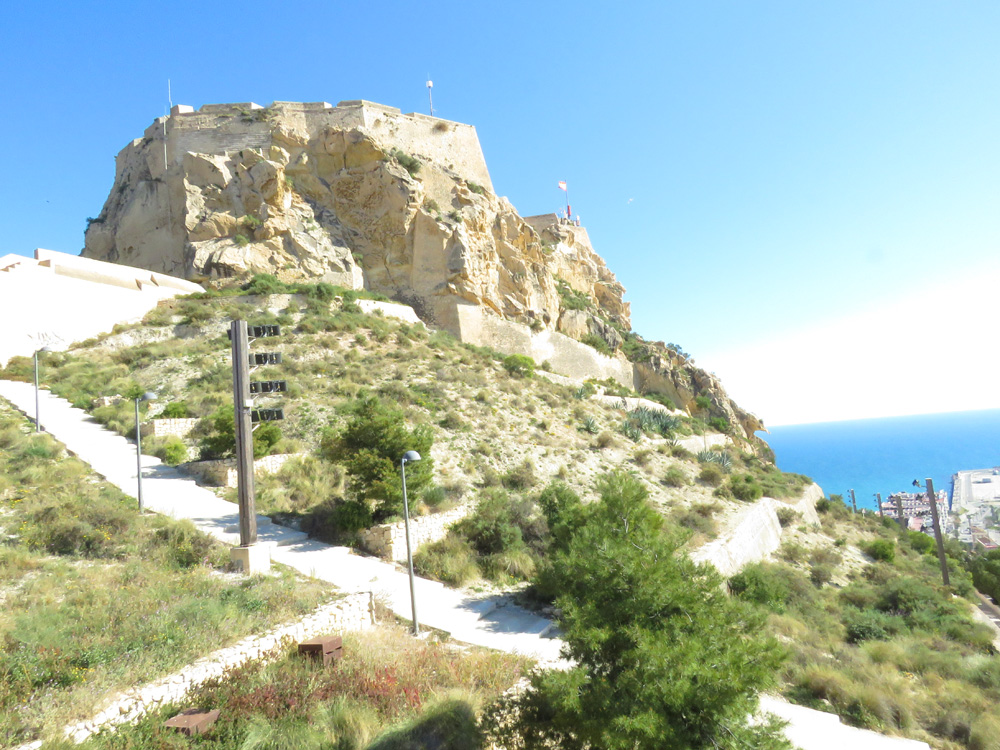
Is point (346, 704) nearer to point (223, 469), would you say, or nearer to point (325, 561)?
point (325, 561)

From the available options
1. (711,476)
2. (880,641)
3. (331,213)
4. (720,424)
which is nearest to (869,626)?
(880,641)

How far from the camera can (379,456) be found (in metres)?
10.2

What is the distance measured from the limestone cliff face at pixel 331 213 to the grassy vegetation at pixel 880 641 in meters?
17.9

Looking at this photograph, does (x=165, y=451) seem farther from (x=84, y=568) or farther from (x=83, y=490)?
(x=84, y=568)

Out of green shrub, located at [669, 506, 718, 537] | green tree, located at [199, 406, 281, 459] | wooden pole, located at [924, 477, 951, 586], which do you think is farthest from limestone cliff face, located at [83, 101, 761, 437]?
green shrub, located at [669, 506, 718, 537]

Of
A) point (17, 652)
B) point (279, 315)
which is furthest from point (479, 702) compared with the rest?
point (279, 315)

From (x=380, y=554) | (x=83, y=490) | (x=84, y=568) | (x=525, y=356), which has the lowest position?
(x=380, y=554)

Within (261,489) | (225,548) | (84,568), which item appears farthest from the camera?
(261,489)

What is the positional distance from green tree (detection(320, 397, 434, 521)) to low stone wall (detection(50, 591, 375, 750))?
269cm

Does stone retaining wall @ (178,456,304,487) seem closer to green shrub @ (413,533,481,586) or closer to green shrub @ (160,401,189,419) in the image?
green shrub @ (160,401,189,419)

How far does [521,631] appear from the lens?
7.82m

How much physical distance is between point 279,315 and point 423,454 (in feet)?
45.5

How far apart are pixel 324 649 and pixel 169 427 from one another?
11.2 meters

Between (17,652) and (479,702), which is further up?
(17,652)
